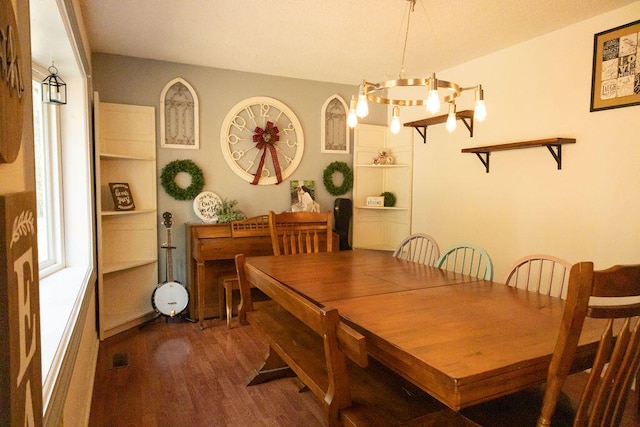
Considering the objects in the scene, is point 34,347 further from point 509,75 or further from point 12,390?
point 509,75

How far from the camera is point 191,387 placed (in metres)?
2.43

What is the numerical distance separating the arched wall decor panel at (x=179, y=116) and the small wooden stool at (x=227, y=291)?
1.32m

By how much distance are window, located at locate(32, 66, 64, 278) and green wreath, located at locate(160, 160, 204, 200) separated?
114 cm

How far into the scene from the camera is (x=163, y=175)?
362 centimetres

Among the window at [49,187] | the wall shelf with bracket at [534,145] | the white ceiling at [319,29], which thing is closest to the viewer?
the window at [49,187]

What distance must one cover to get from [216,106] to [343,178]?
1566 mm

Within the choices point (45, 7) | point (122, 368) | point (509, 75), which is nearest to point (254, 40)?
point (45, 7)

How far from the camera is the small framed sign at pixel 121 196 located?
131 inches

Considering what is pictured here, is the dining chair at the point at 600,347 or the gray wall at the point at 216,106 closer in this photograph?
the dining chair at the point at 600,347

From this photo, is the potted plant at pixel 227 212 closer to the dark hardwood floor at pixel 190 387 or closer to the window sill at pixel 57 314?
the dark hardwood floor at pixel 190 387

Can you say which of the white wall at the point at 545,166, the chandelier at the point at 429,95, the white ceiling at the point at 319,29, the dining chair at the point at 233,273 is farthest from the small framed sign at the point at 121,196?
the white wall at the point at 545,166

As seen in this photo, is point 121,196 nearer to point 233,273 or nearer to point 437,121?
point 233,273

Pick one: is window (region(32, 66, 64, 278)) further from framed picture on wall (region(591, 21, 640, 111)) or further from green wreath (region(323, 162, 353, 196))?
framed picture on wall (region(591, 21, 640, 111))

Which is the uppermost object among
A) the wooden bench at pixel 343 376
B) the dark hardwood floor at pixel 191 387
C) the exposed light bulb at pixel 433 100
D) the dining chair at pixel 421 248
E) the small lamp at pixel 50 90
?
the small lamp at pixel 50 90
